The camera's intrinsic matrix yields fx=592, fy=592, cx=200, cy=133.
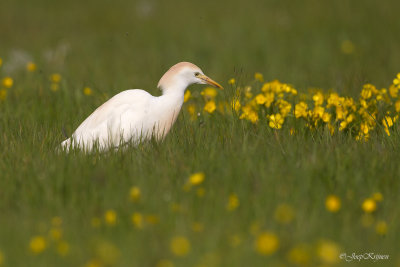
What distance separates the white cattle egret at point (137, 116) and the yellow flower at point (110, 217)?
4.38 ft

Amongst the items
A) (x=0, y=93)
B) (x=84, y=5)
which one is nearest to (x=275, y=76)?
(x=0, y=93)

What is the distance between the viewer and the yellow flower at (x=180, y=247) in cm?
258

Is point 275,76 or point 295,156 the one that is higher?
point 275,76

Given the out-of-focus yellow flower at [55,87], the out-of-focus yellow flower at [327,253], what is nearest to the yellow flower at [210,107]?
the out-of-focus yellow flower at [55,87]

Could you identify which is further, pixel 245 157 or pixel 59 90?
pixel 59 90

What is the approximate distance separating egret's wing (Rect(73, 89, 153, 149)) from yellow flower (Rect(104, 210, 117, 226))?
133 cm

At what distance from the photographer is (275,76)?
7.64m

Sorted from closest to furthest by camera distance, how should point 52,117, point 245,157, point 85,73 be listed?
point 245,157 → point 52,117 → point 85,73

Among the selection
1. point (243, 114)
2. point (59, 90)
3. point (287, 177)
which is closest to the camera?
point (287, 177)

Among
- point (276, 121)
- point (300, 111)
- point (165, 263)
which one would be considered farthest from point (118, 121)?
point (165, 263)

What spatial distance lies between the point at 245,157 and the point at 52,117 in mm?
2556

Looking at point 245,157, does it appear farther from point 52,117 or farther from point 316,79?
point 316,79

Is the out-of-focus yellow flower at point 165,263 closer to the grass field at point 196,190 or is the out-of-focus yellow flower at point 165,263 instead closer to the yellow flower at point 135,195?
the grass field at point 196,190

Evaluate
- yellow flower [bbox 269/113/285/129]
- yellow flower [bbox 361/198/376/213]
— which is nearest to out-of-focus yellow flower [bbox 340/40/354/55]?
yellow flower [bbox 269/113/285/129]
